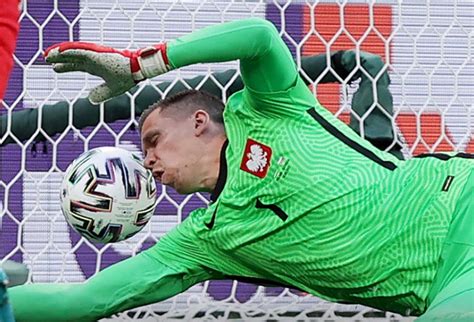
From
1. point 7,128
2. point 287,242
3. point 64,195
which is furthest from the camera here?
point 7,128

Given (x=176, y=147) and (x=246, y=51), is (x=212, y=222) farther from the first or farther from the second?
(x=246, y=51)

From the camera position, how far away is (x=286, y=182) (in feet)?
5.56

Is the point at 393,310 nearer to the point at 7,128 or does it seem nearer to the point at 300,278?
the point at 300,278

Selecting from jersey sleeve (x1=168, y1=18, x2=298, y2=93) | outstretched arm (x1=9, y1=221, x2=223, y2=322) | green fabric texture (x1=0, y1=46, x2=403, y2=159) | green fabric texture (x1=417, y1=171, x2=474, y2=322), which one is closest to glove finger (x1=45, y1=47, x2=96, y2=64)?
jersey sleeve (x1=168, y1=18, x2=298, y2=93)

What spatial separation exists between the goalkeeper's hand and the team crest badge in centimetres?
19

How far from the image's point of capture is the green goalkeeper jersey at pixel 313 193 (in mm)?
1658

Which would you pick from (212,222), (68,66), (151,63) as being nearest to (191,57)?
(151,63)

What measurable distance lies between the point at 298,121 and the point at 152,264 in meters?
0.33

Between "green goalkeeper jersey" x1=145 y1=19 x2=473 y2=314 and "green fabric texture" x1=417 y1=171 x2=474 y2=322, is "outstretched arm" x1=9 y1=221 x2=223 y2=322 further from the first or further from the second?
"green fabric texture" x1=417 y1=171 x2=474 y2=322

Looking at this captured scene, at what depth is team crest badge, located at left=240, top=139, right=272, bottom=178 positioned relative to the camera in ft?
5.59

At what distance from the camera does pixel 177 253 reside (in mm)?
1836

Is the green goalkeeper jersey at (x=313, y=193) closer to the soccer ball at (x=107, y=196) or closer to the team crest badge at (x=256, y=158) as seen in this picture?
the team crest badge at (x=256, y=158)

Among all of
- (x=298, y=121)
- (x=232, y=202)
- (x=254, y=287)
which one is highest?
(x=298, y=121)

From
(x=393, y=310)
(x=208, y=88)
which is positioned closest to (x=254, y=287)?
(x=208, y=88)
